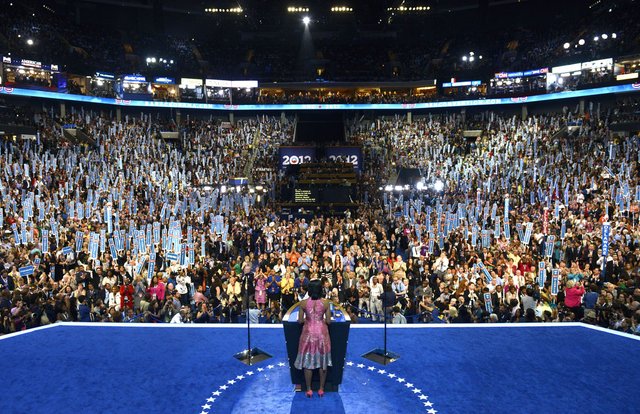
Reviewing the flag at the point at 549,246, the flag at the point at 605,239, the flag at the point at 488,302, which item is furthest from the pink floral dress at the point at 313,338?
the flag at the point at 549,246

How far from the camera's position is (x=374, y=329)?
9.99 metres

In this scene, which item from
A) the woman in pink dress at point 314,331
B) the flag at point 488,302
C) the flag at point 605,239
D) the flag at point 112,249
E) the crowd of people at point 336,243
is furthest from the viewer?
the flag at point 112,249

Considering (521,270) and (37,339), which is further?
(521,270)

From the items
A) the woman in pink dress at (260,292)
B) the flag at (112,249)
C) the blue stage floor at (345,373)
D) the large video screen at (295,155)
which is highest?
the large video screen at (295,155)

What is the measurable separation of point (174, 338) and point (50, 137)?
27498mm

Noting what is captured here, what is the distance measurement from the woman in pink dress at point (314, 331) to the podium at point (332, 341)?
0.11m

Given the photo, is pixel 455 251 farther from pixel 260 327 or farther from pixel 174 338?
pixel 174 338

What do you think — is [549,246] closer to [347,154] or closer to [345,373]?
[345,373]

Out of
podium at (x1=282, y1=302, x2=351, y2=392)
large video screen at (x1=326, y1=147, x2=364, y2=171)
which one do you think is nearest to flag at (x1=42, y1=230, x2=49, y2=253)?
podium at (x1=282, y1=302, x2=351, y2=392)

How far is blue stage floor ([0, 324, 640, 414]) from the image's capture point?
6754 millimetres

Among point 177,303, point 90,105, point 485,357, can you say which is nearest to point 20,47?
point 90,105

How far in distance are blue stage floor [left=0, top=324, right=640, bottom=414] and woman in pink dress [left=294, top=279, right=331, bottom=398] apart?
0.64 m

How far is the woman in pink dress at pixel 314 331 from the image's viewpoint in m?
6.73

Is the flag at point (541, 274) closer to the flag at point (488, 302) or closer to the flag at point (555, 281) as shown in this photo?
the flag at point (555, 281)
